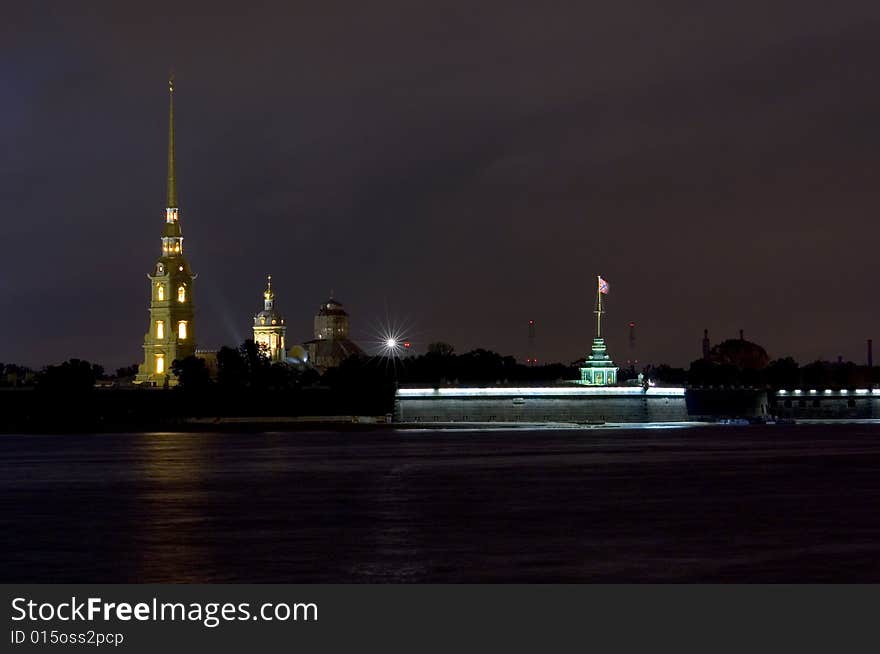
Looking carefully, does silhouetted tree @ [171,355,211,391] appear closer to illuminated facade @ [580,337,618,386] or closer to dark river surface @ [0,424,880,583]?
illuminated facade @ [580,337,618,386]

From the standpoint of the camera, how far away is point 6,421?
155m

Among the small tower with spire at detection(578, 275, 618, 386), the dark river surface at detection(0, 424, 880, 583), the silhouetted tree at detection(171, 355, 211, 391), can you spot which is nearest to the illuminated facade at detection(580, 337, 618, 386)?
the small tower with spire at detection(578, 275, 618, 386)

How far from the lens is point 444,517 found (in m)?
43.4

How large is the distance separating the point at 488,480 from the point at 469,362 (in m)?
136

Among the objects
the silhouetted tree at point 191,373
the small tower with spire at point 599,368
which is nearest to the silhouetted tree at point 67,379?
the silhouetted tree at point 191,373

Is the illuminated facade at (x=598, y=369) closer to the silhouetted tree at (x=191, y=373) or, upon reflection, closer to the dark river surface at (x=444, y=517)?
the silhouetted tree at (x=191, y=373)

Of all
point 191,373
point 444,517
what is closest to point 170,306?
point 191,373

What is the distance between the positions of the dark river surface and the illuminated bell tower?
365 feet

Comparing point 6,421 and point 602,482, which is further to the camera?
point 6,421

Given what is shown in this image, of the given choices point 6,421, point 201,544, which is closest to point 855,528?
point 201,544
